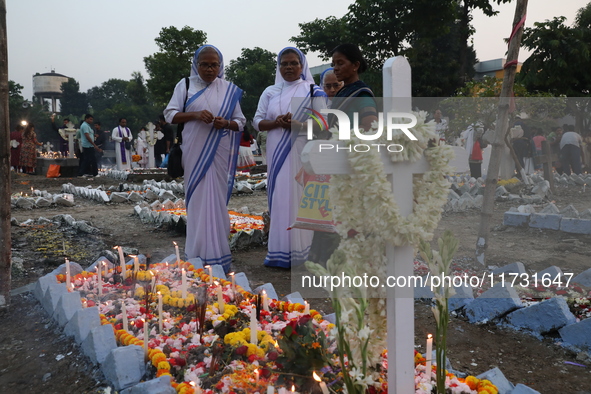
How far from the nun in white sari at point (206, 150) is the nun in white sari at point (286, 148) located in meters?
0.42

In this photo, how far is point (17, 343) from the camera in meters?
3.34

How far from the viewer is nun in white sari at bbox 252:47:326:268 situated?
16.5 feet

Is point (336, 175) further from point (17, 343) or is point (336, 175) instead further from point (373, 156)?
point (17, 343)

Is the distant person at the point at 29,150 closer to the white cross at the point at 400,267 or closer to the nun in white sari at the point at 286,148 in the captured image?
the nun in white sari at the point at 286,148

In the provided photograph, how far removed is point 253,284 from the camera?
4551 millimetres

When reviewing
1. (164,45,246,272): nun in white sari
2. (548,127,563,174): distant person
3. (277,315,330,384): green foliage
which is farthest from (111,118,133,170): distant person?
(277,315,330,384): green foliage

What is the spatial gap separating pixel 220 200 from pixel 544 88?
66.0 feet

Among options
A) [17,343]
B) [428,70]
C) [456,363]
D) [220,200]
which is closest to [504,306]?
[456,363]

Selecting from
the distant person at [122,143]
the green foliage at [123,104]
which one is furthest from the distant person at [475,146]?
the green foliage at [123,104]

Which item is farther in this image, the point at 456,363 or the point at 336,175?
the point at 456,363

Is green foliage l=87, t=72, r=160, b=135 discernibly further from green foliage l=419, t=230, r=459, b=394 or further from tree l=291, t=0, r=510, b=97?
green foliage l=419, t=230, r=459, b=394

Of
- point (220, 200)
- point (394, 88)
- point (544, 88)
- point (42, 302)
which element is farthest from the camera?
point (544, 88)

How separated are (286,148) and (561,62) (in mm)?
17630

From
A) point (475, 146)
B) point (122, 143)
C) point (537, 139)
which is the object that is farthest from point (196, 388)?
point (122, 143)
